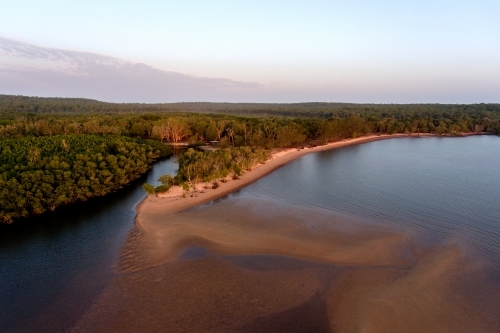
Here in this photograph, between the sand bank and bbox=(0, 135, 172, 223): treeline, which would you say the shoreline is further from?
bbox=(0, 135, 172, 223): treeline

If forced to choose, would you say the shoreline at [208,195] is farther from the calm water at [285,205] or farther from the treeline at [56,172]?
the treeline at [56,172]

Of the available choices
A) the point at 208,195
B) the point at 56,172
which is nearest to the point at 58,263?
the point at 56,172

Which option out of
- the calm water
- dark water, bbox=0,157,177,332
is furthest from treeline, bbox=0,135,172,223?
the calm water

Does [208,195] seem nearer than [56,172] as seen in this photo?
No

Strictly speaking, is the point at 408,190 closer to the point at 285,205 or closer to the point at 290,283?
the point at 285,205

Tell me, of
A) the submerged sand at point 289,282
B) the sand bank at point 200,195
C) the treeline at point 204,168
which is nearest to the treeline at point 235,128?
the sand bank at point 200,195

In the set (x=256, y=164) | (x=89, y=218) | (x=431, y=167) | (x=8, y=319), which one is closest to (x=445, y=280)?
(x=8, y=319)
